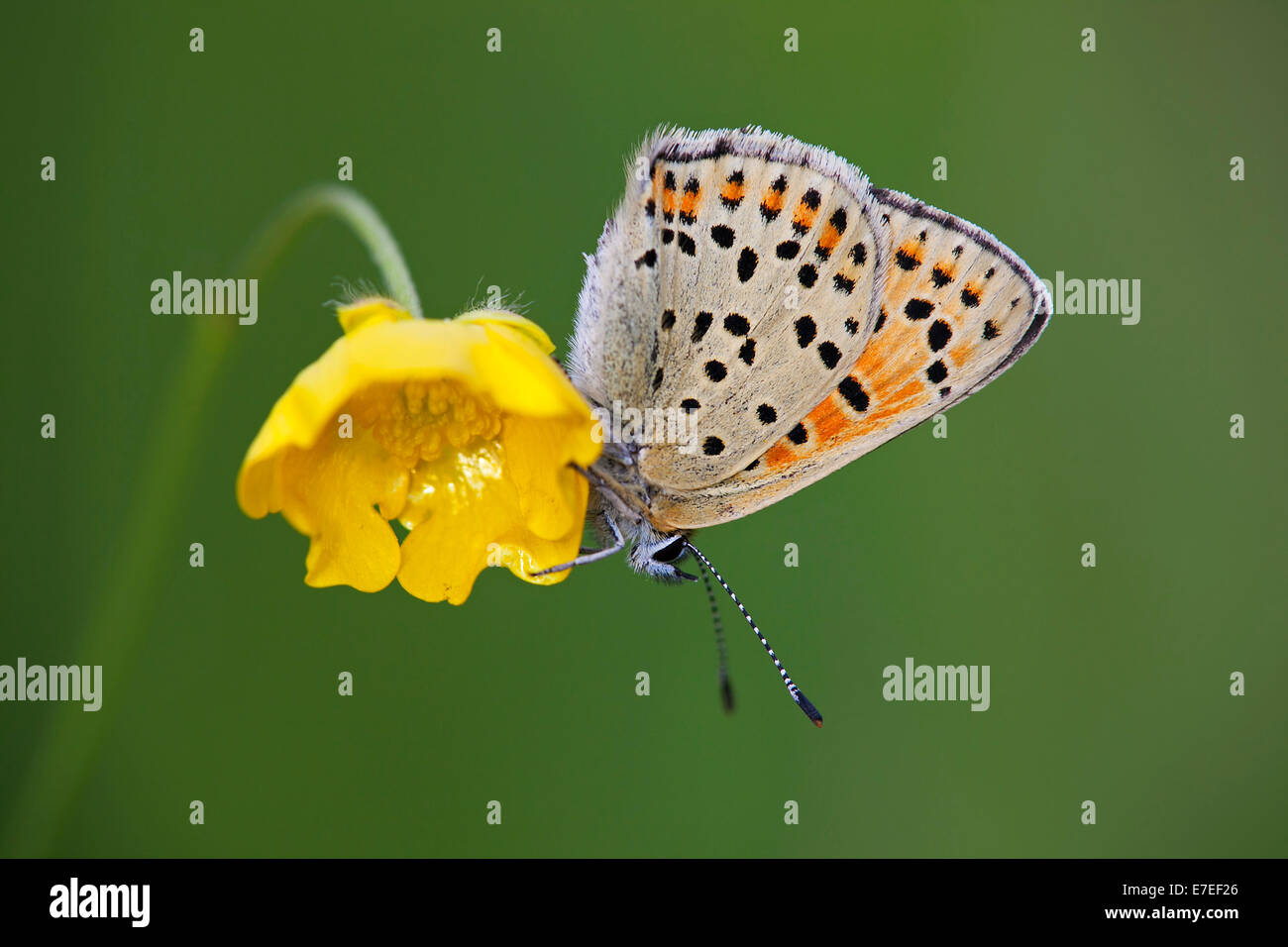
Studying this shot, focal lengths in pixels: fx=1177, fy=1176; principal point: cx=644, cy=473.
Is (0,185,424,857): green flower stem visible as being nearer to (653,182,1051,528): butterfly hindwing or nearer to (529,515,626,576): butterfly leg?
(529,515,626,576): butterfly leg

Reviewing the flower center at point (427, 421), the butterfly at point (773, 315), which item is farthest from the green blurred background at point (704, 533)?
the butterfly at point (773, 315)

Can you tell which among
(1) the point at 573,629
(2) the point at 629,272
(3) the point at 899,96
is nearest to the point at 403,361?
(2) the point at 629,272

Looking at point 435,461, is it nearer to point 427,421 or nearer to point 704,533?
point 427,421

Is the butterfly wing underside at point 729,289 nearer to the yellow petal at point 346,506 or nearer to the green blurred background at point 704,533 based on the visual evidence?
the yellow petal at point 346,506

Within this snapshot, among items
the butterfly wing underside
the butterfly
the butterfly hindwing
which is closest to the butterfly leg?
the butterfly

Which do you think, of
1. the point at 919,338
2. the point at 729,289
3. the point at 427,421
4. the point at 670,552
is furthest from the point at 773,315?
the point at 427,421
